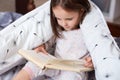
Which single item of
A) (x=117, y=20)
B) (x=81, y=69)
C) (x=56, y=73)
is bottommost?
(x=117, y=20)

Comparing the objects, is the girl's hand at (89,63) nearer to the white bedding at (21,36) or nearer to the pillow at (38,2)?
the white bedding at (21,36)

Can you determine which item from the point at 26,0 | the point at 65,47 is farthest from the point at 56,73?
the point at 26,0

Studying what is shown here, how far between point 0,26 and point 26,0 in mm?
798

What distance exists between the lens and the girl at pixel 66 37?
958 millimetres

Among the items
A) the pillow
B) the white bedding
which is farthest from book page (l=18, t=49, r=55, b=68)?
the pillow

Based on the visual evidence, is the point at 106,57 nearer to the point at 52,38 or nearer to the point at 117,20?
the point at 52,38

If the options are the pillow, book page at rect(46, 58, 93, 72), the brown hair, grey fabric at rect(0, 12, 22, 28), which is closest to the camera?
book page at rect(46, 58, 93, 72)

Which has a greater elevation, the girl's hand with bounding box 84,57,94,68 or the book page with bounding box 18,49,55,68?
the book page with bounding box 18,49,55,68

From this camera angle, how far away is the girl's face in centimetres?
97

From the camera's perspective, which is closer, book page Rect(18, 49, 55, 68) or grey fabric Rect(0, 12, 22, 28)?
book page Rect(18, 49, 55, 68)

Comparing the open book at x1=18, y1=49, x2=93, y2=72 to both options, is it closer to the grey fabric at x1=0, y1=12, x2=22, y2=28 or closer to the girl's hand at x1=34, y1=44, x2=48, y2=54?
the girl's hand at x1=34, y1=44, x2=48, y2=54

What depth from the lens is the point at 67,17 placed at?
0.98 metres

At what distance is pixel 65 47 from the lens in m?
1.06

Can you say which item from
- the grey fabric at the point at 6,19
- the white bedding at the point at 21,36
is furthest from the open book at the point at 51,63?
the grey fabric at the point at 6,19
